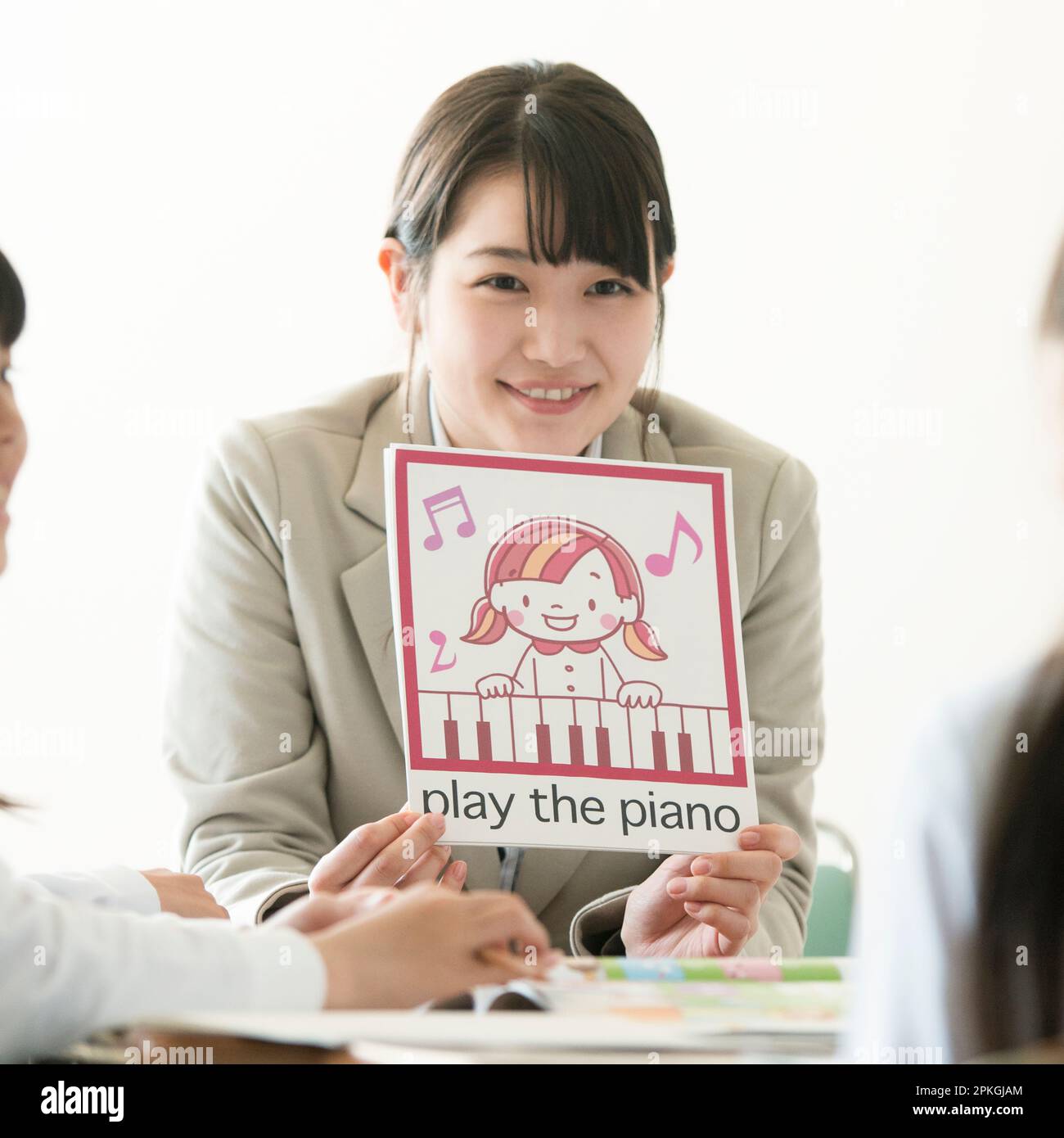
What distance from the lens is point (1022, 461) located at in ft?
8.21

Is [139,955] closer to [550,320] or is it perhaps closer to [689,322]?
[550,320]

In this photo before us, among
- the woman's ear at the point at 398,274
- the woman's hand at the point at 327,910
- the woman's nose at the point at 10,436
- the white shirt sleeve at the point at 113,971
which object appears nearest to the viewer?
the white shirt sleeve at the point at 113,971

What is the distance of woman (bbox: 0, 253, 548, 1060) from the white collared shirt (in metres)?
0.72

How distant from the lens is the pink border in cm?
102

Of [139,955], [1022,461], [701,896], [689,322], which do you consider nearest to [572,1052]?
[139,955]

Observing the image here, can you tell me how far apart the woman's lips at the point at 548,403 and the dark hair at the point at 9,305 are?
1.70 feet

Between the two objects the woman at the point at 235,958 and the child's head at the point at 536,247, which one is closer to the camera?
the woman at the point at 235,958

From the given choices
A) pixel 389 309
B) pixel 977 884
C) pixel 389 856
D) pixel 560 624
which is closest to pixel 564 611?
pixel 560 624

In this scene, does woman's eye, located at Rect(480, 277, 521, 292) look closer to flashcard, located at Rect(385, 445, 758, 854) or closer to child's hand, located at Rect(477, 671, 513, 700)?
flashcard, located at Rect(385, 445, 758, 854)

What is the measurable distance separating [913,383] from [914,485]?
19 centimetres

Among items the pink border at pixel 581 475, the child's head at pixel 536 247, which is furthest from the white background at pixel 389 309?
the pink border at pixel 581 475

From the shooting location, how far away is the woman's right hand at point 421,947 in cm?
73

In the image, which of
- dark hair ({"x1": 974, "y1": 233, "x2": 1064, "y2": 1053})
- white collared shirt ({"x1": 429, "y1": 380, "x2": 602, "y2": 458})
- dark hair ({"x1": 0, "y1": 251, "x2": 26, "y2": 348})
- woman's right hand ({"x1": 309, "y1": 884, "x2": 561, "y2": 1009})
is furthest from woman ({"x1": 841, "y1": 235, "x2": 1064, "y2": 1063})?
white collared shirt ({"x1": 429, "y1": 380, "x2": 602, "y2": 458})

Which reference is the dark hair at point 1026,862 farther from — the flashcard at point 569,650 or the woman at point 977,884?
the flashcard at point 569,650
